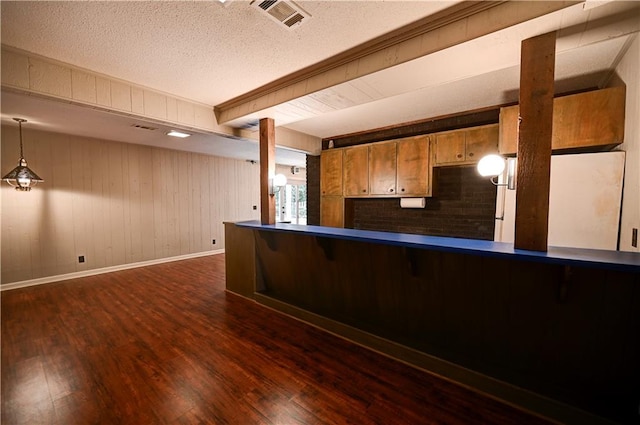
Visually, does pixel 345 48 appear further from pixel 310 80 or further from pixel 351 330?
pixel 351 330

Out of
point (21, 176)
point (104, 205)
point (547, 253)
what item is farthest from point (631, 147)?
point (104, 205)

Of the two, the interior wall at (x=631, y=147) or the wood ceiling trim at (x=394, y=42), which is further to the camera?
the interior wall at (x=631, y=147)

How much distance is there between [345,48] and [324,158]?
2973 mm

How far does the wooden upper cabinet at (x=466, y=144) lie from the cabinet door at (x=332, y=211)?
6.14 feet

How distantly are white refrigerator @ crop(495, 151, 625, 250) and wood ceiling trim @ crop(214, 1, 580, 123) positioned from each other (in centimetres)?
145

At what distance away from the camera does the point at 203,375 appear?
81.3 inches

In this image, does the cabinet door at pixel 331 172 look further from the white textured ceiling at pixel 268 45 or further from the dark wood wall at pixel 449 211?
the white textured ceiling at pixel 268 45

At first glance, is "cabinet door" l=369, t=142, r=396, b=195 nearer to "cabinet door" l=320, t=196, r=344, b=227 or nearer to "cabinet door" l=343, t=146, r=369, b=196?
"cabinet door" l=343, t=146, r=369, b=196

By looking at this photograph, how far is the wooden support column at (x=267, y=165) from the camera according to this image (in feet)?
11.5

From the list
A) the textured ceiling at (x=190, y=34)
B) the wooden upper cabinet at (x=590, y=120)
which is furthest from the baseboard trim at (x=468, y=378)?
the textured ceiling at (x=190, y=34)

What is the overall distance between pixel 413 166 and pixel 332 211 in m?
1.76

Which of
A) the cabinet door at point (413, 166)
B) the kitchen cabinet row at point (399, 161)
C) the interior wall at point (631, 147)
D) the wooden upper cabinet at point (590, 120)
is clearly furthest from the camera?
the cabinet door at point (413, 166)

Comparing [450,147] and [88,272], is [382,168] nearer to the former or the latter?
[450,147]

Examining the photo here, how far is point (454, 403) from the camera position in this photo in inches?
69.1
